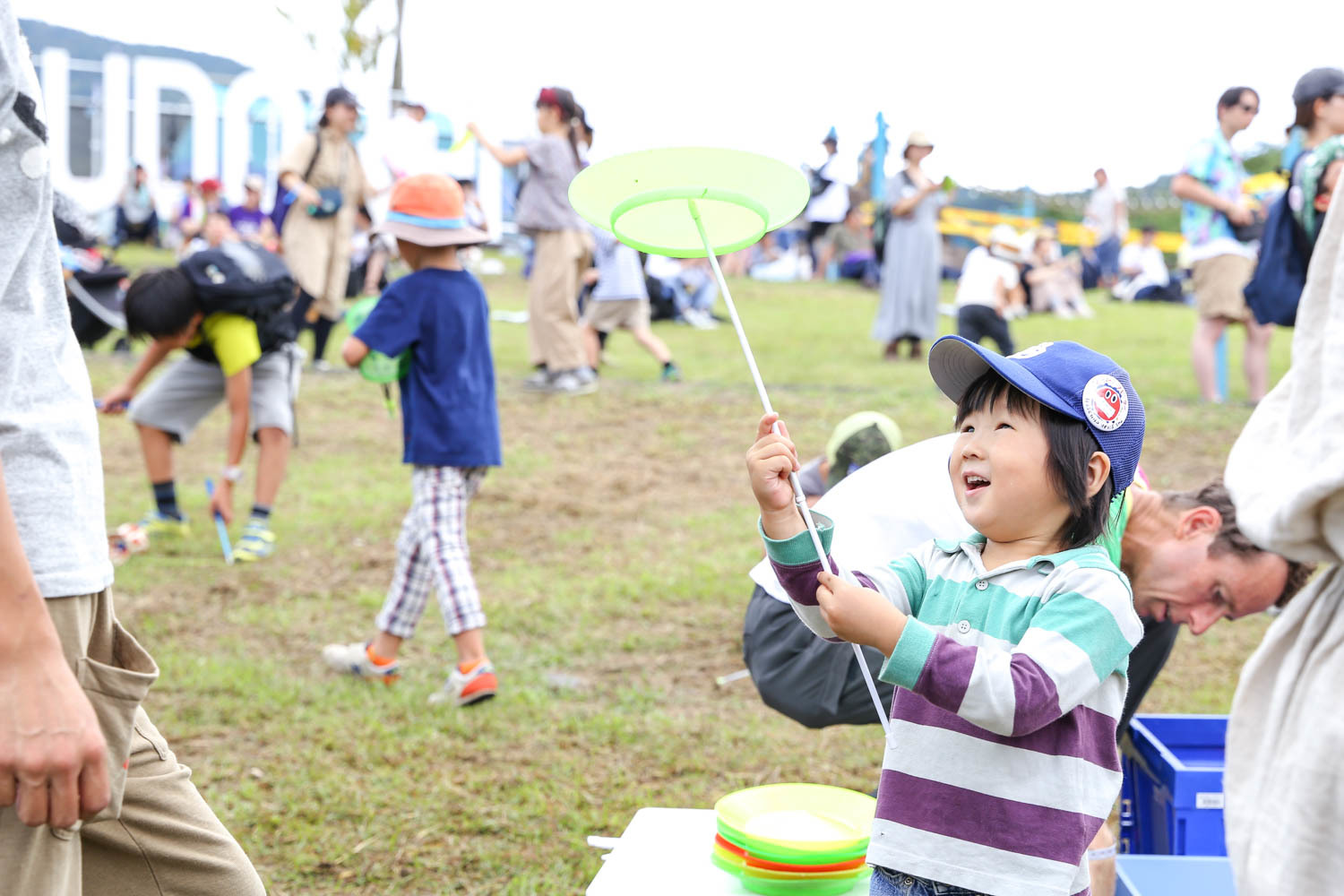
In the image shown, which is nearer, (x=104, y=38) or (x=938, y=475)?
(x=938, y=475)

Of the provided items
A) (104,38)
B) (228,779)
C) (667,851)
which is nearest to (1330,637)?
(667,851)

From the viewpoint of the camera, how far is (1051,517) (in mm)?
1770

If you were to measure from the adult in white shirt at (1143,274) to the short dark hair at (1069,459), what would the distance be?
771 inches

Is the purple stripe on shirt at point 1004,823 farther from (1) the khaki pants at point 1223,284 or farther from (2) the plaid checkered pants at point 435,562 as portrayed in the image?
(1) the khaki pants at point 1223,284

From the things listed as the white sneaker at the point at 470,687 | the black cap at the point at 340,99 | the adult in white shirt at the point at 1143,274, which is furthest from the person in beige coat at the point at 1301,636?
the adult in white shirt at the point at 1143,274

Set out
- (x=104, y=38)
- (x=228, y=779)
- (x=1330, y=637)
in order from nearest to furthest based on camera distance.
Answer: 1. (x=1330, y=637)
2. (x=228, y=779)
3. (x=104, y=38)

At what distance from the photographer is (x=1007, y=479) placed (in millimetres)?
1737

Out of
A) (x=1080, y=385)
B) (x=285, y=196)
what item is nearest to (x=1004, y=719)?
(x=1080, y=385)

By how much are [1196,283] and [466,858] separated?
20.6 ft

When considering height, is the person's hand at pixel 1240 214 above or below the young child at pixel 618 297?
above

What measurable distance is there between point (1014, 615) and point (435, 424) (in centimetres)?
275

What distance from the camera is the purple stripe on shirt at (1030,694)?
1560 millimetres

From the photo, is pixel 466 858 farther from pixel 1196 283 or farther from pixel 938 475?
pixel 1196 283

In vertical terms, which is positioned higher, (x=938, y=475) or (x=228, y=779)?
(x=938, y=475)
